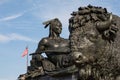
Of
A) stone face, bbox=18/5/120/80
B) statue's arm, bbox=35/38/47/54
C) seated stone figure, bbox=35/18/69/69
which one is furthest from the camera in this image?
statue's arm, bbox=35/38/47/54

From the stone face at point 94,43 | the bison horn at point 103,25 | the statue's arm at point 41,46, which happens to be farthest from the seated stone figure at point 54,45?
the bison horn at point 103,25

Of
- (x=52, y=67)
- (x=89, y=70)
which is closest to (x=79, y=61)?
(x=89, y=70)

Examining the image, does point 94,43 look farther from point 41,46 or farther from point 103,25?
point 41,46

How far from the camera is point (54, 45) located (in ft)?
61.6

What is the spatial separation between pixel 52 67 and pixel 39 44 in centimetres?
118

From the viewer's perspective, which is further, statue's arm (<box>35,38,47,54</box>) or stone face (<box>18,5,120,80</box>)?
statue's arm (<box>35,38,47,54</box>)

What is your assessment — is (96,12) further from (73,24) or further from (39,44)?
(39,44)

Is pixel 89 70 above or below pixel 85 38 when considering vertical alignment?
below

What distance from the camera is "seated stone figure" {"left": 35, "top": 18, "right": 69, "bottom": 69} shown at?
18141 millimetres

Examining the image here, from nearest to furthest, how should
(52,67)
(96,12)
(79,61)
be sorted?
(79,61) → (96,12) → (52,67)

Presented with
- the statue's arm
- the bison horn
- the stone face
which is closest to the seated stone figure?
the statue's arm

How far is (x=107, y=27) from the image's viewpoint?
6324mm

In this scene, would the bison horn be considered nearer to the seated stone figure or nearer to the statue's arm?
the seated stone figure

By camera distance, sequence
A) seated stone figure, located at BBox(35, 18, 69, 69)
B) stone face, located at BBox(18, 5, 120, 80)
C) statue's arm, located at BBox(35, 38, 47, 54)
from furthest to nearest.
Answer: statue's arm, located at BBox(35, 38, 47, 54) < seated stone figure, located at BBox(35, 18, 69, 69) < stone face, located at BBox(18, 5, 120, 80)
